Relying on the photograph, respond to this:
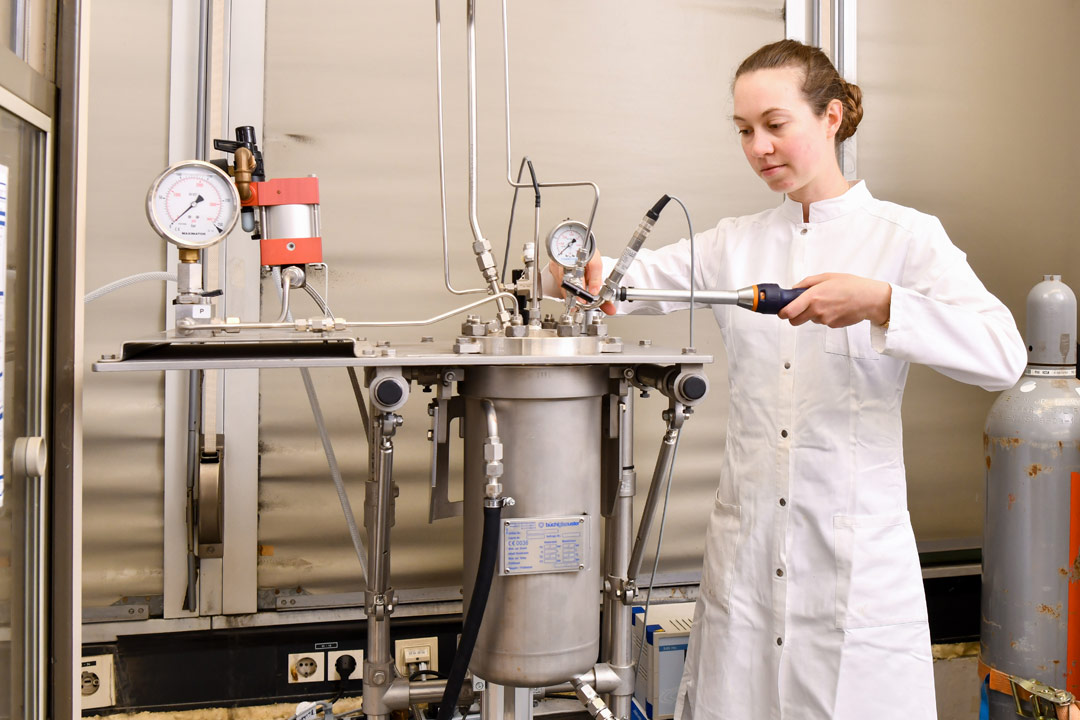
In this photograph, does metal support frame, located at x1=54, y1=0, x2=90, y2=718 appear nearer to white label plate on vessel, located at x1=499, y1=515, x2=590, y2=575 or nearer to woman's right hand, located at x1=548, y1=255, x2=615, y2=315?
white label plate on vessel, located at x1=499, y1=515, x2=590, y2=575

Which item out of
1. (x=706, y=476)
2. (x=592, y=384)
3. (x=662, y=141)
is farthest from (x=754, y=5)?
(x=592, y=384)

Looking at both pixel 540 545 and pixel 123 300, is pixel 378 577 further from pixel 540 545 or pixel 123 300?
pixel 123 300

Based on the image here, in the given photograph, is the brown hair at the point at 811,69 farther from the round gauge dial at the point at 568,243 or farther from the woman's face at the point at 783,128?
the round gauge dial at the point at 568,243

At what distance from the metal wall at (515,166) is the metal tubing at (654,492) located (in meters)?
0.72

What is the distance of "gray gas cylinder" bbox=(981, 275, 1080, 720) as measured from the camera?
66.8 inches

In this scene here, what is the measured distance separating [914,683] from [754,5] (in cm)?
154

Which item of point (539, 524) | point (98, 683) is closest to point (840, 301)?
point (539, 524)

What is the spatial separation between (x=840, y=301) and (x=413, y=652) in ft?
4.04

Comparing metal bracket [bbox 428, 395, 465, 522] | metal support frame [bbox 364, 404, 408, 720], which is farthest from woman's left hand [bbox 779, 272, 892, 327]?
metal support frame [bbox 364, 404, 408, 720]

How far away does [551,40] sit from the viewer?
1897 mm

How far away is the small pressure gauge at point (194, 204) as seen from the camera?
3.54 ft

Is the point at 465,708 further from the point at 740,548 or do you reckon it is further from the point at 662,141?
the point at 662,141

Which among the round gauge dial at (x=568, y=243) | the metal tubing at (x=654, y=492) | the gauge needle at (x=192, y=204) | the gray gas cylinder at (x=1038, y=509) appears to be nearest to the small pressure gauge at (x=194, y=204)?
the gauge needle at (x=192, y=204)

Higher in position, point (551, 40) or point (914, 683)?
point (551, 40)
